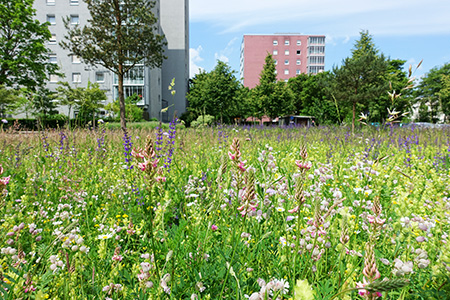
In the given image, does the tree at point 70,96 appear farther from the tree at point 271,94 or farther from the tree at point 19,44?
the tree at point 271,94

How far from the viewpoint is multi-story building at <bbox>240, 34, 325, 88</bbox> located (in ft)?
300

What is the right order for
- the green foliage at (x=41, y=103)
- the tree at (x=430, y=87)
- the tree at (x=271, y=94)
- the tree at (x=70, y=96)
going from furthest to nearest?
the tree at (x=430, y=87)
the tree at (x=271, y=94)
the tree at (x=70, y=96)
the green foliage at (x=41, y=103)

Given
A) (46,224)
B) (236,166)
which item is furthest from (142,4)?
(236,166)

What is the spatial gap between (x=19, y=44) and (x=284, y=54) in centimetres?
8107

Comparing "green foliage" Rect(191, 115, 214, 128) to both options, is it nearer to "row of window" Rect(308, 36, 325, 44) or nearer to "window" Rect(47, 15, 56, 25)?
"window" Rect(47, 15, 56, 25)

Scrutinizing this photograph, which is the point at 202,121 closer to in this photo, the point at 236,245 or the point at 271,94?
the point at 236,245

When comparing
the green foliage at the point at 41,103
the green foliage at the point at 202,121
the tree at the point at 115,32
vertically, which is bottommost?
the green foliage at the point at 202,121

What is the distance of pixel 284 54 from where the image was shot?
93625mm

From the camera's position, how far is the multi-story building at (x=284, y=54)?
300 feet

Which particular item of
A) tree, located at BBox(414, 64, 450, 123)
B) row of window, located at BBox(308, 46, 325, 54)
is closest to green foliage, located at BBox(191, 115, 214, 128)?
tree, located at BBox(414, 64, 450, 123)

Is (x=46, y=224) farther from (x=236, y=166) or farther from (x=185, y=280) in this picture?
(x=236, y=166)

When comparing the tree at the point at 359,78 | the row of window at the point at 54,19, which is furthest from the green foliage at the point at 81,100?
the row of window at the point at 54,19

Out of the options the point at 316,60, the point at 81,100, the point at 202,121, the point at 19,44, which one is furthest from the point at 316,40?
the point at 81,100

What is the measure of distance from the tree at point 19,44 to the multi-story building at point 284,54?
69.5 m
